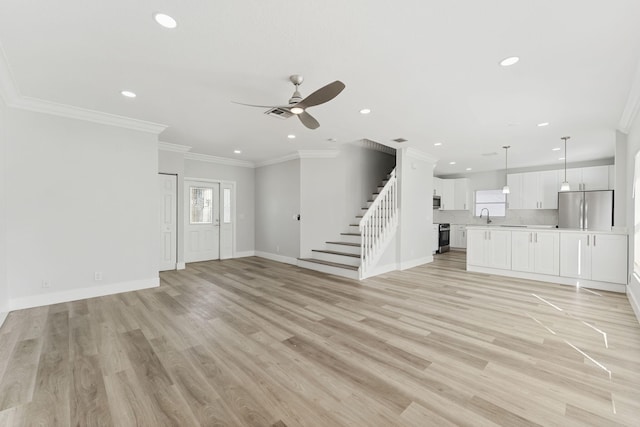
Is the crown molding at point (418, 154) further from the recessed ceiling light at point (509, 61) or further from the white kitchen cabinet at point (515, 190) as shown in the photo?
the recessed ceiling light at point (509, 61)

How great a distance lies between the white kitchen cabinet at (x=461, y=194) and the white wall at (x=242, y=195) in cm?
679

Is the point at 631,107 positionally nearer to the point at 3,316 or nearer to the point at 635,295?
the point at 635,295

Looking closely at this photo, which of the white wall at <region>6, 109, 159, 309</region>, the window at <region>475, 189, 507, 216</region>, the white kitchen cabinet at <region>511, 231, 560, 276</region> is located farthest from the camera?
the window at <region>475, 189, 507, 216</region>

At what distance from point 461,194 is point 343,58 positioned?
824 centimetres

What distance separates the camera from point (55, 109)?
3795 mm

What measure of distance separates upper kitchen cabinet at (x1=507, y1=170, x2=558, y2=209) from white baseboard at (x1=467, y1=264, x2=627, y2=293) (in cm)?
349

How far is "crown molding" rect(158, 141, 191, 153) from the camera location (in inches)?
229

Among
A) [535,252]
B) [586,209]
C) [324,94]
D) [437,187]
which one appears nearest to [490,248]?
[535,252]

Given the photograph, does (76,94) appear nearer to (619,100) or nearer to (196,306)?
(196,306)

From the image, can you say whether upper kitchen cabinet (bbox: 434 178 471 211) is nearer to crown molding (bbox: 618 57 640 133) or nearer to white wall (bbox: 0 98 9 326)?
crown molding (bbox: 618 57 640 133)

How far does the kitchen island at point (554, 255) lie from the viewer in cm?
446

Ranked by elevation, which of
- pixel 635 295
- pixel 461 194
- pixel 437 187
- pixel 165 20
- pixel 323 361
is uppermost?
pixel 165 20

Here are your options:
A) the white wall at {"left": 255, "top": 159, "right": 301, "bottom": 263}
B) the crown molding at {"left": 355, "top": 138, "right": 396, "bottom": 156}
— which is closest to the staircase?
the white wall at {"left": 255, "top": 159, "right": 301, "bottom": 263}

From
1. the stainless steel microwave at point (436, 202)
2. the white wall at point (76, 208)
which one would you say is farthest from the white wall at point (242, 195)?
the stainless steel microwave at point (436, 202)
